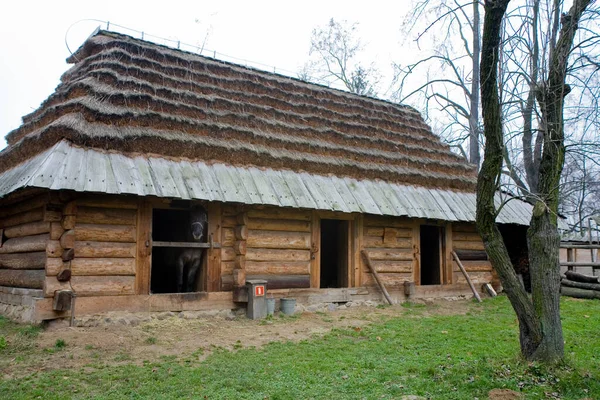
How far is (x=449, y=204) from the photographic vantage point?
14.0 m

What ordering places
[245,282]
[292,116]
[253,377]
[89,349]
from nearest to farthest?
[253,377] → [89,349] → [245,282] → [292,116]

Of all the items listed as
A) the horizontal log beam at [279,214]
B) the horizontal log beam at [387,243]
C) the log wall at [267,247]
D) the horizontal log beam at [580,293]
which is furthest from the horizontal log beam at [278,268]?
the horizontal log beam at [580,293]

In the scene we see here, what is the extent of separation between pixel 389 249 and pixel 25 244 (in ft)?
26.7

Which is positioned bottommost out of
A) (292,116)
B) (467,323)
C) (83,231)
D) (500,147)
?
(467,323)

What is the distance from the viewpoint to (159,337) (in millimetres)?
8562

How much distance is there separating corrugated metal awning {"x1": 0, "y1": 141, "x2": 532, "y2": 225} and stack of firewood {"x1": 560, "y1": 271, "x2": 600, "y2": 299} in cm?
396

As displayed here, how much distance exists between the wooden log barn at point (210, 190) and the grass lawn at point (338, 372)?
176cm

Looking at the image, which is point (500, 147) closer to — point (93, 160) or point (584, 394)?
point (584, 394)

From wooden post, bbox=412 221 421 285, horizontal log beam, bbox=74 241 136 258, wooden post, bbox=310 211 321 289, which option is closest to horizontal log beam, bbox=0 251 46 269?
horizontal log beam, bbox=74 241 136 258

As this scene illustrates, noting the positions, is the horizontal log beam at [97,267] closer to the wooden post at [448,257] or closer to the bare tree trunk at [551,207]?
the bare tree trunk at [551,207]

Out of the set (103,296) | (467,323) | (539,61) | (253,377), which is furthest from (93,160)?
(467,323)

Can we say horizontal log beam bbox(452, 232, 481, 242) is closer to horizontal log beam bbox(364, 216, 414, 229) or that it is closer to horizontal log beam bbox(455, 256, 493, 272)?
horizontal log beam bbox(455, 256, 493, 272)

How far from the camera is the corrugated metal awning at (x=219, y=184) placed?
8680 millimetres

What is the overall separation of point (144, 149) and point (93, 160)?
111 cm
